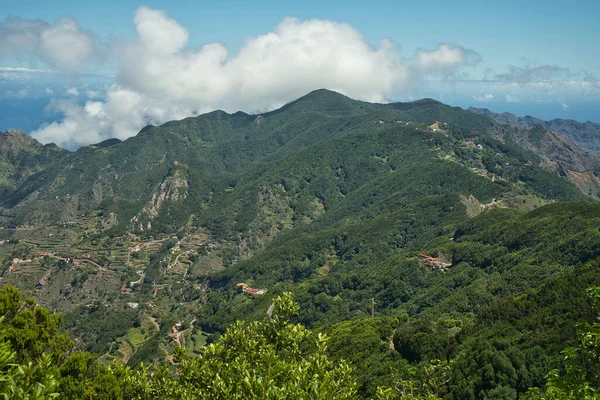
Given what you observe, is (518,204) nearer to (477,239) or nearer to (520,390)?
(477,239)

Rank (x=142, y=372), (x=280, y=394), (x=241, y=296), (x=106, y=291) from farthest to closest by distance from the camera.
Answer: (x=106, y=291) < (x=241, y=296) < (x=142, y=372) < (x=280, y=394)

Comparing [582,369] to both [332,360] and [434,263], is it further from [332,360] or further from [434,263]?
[434,263]

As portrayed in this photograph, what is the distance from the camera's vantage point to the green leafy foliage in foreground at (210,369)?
13859 millimetres

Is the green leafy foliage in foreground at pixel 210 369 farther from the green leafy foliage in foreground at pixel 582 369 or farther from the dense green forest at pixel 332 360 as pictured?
the green leafy foliage in foreground at pixel 582 369

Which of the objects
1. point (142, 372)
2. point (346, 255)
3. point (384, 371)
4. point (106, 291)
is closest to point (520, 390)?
point (384, 371)

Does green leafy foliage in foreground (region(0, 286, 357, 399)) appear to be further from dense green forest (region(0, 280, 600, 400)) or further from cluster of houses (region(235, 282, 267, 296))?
cluster of houses (region(235, 282, 267, 296))

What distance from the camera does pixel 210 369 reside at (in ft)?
65.6

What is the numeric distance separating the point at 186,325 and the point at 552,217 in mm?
108350

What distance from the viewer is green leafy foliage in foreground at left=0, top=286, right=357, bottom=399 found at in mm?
13859

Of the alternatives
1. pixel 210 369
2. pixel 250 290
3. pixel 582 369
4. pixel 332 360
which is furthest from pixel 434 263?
pixel 210 369

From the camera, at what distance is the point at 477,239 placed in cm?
12619

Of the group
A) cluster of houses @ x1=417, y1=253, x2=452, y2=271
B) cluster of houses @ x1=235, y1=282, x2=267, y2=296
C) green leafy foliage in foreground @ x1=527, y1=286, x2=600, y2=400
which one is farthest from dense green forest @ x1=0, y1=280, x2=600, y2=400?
cluster of houses @ x1=235, y1=282, x2=267, y2=296

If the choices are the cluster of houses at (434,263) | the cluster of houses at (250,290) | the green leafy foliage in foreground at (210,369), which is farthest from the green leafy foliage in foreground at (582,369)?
the cluster of houses at (250,290)

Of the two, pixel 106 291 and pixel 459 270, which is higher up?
pixel 459 270
